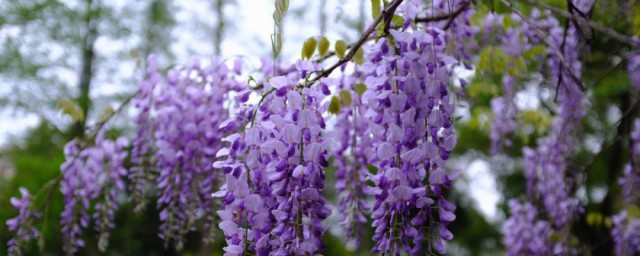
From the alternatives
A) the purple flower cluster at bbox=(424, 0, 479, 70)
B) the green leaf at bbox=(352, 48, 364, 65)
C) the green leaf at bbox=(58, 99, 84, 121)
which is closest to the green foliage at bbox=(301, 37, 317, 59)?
the green leaf at bbox=(352, 48, 364, 65)

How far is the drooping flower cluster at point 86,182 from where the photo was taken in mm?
2674

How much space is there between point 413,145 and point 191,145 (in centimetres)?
136

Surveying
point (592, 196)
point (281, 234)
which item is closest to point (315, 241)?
point (281, 234)

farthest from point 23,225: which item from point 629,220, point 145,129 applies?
point 629,220

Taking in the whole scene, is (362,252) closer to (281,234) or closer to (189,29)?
(189,29)

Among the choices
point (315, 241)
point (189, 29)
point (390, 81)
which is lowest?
point (315, 241)

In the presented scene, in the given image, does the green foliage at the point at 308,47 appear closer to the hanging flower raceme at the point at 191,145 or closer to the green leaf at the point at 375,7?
the green leaf at the point at 375,7

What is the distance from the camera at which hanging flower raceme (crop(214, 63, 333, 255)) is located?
1.30 meters

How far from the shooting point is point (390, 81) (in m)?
1.45

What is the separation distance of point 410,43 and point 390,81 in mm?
115

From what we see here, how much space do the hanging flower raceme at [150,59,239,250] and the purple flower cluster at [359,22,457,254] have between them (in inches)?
45.7

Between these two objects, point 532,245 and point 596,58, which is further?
point 596,58

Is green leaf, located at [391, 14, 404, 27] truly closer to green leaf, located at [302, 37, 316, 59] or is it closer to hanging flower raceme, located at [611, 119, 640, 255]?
green leaf, located at [302, 37, 316, 59]

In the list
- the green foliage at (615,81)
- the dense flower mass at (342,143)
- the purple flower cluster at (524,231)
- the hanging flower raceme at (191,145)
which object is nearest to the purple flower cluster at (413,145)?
the dense flower mass at (342,143)
